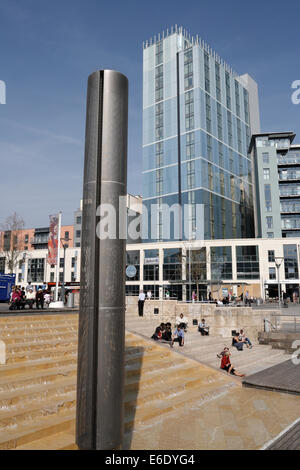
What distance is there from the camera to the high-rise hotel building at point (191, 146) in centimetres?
7500

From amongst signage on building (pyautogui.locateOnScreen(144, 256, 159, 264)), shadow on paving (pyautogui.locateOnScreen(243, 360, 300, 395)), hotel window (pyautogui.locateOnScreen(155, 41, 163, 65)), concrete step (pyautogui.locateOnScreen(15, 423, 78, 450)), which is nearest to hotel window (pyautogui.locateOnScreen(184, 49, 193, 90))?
hotel window (pyautogui.locateOnScreen(155, 41, 163, 65))

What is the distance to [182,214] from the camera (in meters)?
76.0

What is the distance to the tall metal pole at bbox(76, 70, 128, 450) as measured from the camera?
5816 mm

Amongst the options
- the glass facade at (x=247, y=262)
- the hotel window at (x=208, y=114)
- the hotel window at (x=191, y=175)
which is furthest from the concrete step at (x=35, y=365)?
the hotel window at (x=208, y=114)

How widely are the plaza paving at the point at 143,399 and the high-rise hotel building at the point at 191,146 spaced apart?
198 feet

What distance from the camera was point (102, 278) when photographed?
243 inches

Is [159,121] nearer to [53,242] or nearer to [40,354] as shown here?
Result: [53,242]

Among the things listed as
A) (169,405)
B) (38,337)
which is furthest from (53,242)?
(169,405)

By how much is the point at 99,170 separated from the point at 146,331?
44.9 feet

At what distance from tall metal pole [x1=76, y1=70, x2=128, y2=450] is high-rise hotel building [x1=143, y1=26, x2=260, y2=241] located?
65120 mm

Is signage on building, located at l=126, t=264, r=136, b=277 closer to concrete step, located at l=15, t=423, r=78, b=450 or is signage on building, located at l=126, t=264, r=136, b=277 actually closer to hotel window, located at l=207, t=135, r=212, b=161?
hotel window, located at l=207, t=135, r=212, b=161

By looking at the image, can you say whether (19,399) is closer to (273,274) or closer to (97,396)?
(97,396)

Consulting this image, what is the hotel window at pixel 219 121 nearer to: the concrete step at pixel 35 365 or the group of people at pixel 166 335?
the group of people at pixel 166 335

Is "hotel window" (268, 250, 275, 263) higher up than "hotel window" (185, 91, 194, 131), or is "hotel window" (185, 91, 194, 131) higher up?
"hotel window" (185, 91, 194, 131)
